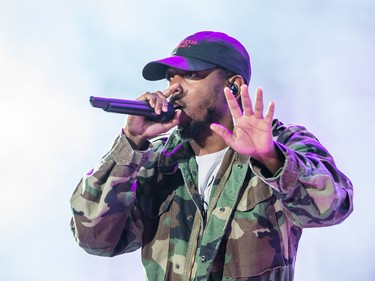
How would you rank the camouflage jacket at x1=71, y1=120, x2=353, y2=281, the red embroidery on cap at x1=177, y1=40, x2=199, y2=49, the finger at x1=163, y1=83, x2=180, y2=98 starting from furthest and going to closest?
the red embroidery on cap at x1=177, y1=40, x2=199, y2=49, the finger at x1=163, y1=83, x2=180, y2=98, the camouflage jacket at x1=71, y1=120, x2=353, y2=281

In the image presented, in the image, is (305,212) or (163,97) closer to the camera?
(305,212)

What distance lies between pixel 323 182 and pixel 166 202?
593 mm

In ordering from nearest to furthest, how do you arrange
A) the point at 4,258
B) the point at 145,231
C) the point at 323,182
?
the point at 323,182 < the point at 145,231 < the point at 4,258

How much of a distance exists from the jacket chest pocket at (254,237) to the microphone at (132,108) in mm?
345

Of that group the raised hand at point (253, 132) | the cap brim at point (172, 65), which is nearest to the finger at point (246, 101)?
the raised hand at point (253, 132)

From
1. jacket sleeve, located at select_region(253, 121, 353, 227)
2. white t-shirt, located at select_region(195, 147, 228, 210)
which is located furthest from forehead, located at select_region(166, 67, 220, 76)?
jacket sleeve, located at select_region(253, 121, 353, 227)

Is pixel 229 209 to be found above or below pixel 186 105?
below

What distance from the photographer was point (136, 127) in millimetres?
2088

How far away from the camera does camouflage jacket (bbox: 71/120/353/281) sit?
190cm

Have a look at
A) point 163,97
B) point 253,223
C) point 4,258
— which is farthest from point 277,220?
point 4,258

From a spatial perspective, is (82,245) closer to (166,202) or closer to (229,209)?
(166,202)

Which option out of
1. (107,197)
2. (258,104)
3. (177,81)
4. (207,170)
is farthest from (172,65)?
(258,104)

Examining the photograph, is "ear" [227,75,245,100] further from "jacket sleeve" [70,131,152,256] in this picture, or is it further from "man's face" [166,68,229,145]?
"jacket sleeve" [70,131,152,256]

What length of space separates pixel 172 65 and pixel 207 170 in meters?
0.38
